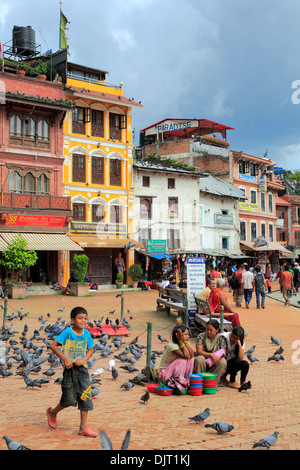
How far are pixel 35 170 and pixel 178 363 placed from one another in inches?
919

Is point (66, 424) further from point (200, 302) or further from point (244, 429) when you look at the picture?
point (200, 302)

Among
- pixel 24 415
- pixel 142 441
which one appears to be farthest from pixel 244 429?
pixel 24 415

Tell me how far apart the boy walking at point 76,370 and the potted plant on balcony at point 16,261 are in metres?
19.5

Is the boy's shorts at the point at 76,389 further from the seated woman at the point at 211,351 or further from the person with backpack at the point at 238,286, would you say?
the person with backpack at the point at 238,286

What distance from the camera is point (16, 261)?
83.5 feet

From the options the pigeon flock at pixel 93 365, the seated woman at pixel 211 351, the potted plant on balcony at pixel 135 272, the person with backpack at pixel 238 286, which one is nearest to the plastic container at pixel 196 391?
the seated woman at pixel 211 351

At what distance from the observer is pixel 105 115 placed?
33.5m

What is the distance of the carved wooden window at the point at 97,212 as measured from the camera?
32.7 metres

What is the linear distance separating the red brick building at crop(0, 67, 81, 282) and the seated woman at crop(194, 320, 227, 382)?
64.7 feet

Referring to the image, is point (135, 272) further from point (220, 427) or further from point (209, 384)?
point (220, 427)

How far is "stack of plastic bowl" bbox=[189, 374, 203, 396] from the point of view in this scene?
809cm

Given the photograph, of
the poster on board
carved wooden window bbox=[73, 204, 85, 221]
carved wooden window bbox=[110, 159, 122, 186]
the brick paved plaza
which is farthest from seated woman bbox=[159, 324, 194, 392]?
carved wooden window bbox=[110, 159, 122, 186]

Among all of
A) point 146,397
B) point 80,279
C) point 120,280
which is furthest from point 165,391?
point 120,280

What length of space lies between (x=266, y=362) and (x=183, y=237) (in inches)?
1083
